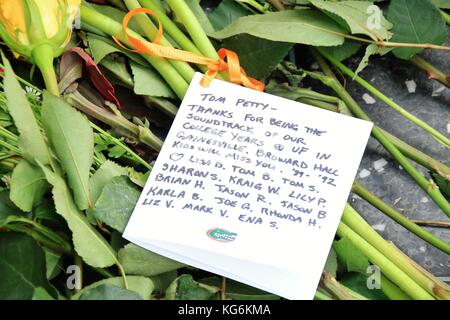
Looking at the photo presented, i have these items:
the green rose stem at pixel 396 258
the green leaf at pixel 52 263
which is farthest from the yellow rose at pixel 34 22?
the green rose stem at pixel 396 258

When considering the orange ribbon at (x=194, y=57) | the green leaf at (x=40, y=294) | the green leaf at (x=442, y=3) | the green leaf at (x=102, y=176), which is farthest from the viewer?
the green leaf at (x=442, y=3)

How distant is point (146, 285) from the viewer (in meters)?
0.61

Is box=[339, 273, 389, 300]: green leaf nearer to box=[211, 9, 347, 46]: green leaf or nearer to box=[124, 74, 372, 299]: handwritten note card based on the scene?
box=[124, 74, 372, 299]: handwritten note card

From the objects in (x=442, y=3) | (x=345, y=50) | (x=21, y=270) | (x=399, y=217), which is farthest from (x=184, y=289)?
(x=442, y=3)

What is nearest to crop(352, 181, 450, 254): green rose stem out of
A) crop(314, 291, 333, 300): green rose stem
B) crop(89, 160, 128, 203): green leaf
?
crop(314, 291, 333, 300): green rose stem

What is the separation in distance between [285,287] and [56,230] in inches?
8.7

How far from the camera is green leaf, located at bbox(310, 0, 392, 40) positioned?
0.75 m

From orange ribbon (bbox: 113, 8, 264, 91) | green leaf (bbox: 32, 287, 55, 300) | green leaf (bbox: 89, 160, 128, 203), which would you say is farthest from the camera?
orange ribbon (bbox: 113, 8, 264, 91)

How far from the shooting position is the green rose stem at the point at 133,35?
2.47ft

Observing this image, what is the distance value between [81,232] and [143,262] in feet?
0.21

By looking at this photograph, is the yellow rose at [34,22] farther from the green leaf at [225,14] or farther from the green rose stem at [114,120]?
the green leaf at [225,14]

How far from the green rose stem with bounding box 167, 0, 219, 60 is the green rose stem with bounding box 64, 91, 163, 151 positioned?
11cm

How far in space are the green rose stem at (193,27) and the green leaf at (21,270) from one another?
31cm
